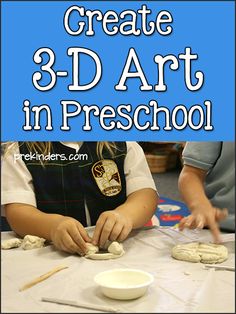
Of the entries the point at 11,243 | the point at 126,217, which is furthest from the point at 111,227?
the point at 11,243

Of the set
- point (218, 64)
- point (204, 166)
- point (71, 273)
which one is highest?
point (218, 64)

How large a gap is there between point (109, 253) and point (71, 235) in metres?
0.05

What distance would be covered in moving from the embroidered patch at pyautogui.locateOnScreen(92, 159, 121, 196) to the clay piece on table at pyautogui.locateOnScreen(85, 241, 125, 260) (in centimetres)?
7

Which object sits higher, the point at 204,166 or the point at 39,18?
the point at 39,18

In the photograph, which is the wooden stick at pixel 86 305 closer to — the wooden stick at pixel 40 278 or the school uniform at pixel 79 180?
the wooden stick at pixel 40 278

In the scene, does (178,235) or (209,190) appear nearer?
(209,190)

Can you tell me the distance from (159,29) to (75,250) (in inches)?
11.1

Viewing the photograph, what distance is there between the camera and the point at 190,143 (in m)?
0.50

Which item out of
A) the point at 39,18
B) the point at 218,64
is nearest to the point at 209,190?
the point at 218,64

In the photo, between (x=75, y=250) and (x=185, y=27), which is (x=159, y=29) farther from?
(x=75, y=250)

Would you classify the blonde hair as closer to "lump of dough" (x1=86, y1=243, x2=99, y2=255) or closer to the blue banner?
the blue banner

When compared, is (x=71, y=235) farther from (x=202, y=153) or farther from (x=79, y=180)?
(x=202, y=153)

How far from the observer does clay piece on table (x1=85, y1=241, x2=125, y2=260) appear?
20.6 inches

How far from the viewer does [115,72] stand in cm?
50
